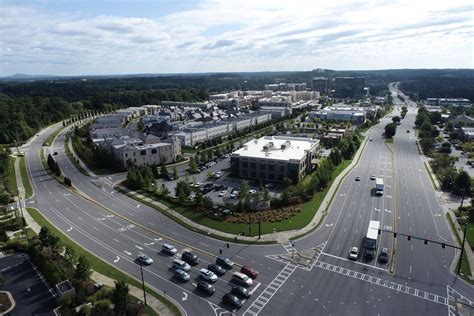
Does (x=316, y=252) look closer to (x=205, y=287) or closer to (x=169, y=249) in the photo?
(x=205, y=287)

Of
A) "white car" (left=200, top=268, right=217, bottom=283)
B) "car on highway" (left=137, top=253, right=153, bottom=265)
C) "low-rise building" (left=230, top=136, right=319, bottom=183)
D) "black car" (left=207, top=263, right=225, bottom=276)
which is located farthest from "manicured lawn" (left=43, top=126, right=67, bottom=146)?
"white car" (left=200, top=268, right=217, bottom=283)

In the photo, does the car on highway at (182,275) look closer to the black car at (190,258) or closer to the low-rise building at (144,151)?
the black car at (190,258)

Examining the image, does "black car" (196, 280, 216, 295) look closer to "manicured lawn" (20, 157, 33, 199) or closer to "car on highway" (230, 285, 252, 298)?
"car on highway" (230, 285, 252, 298)

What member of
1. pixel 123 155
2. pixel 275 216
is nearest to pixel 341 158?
pixel 275 216

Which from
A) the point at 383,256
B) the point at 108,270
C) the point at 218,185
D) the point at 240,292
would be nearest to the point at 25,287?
the point at 108,270

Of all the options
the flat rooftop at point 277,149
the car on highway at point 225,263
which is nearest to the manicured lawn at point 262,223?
the car on highway at point 225,263
